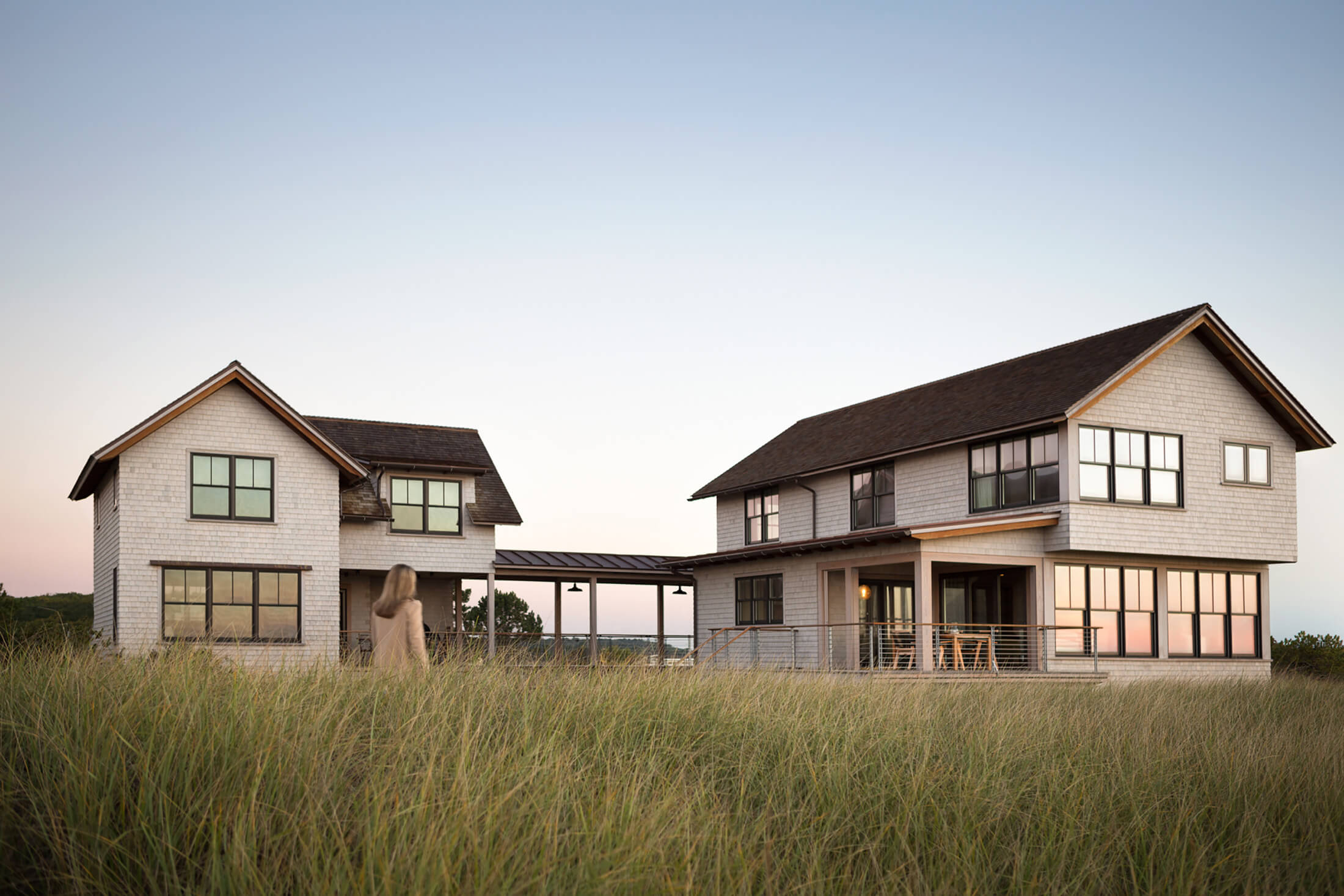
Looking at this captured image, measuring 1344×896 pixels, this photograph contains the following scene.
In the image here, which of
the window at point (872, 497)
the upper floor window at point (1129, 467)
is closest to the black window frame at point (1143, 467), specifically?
the upper floor window at point (1129, 467)

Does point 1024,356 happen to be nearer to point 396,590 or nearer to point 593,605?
point 593,605

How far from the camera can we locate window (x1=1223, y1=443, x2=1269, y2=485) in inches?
1023

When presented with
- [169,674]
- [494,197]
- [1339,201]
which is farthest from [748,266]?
[169,674]

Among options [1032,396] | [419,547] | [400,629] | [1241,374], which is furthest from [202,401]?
[1241,374]

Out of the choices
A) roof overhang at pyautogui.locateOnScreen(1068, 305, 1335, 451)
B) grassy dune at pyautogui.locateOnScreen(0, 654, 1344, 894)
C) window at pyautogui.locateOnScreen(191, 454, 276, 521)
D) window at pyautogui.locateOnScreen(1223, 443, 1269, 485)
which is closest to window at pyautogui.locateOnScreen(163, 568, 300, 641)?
window at pyautogui.locateOnScreen(191, 454, 276, 521)

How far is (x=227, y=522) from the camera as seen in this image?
25.1 m

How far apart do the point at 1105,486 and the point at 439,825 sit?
869 inches

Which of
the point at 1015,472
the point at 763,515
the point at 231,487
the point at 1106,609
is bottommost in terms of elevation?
the point at 1106,609

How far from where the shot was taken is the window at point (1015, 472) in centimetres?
2378

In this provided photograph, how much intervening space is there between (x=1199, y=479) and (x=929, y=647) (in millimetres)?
8770

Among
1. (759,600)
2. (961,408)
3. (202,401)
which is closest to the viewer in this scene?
(202,401)

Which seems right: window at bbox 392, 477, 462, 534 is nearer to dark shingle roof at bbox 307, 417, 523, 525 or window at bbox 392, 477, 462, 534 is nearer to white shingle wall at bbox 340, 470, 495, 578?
white shingle wall at bbox 340, 470, 495, 578

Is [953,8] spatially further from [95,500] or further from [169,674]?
[95,500]

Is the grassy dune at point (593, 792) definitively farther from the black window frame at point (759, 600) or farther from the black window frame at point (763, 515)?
the black window frame at point (763, 515)
